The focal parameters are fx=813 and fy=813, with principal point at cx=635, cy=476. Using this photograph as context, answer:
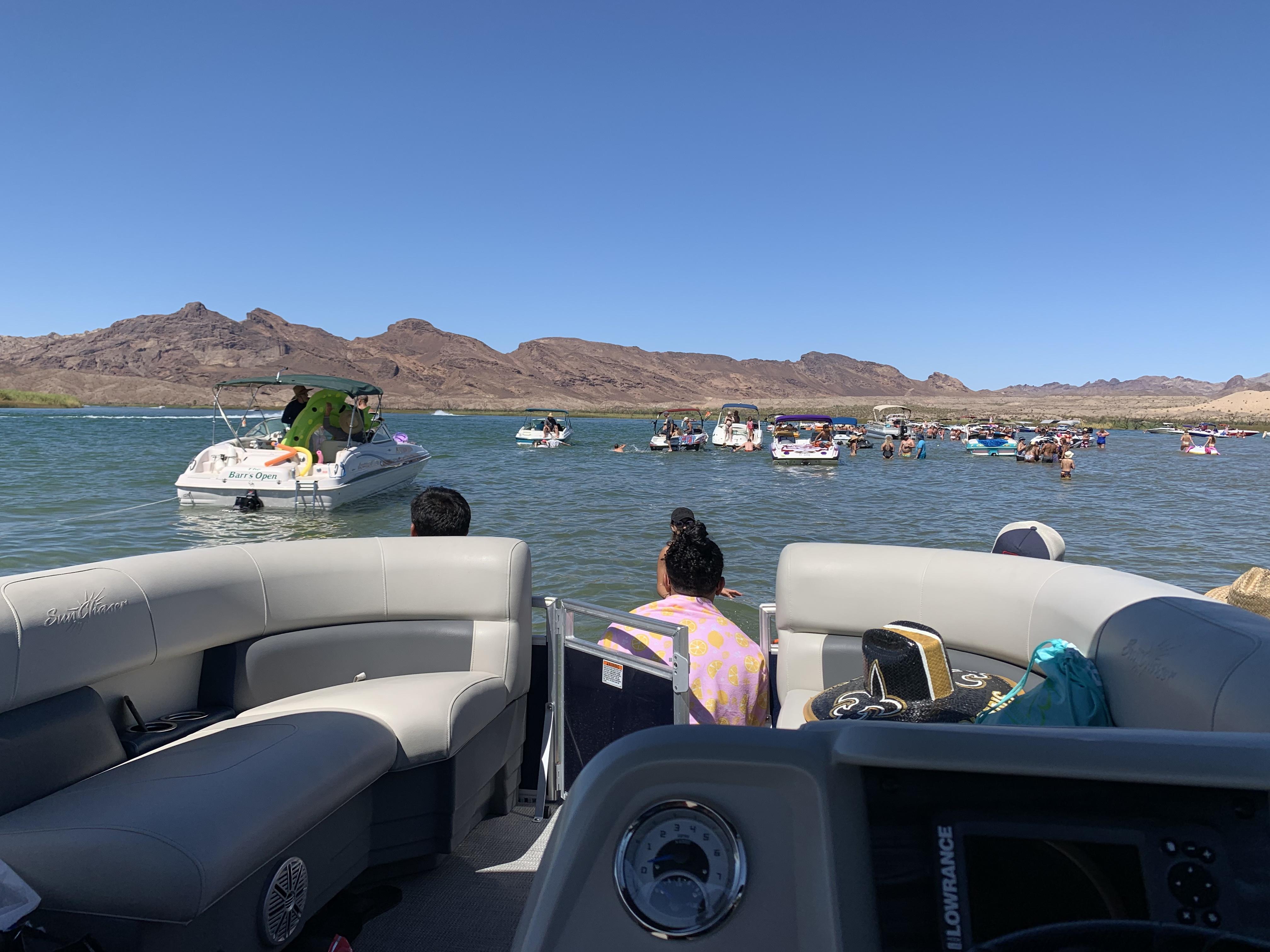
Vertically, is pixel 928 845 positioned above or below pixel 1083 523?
above

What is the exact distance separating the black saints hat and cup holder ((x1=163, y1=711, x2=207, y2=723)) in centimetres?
224

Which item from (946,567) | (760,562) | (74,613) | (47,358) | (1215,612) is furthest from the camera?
(47,358)

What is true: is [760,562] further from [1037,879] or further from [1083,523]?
[1037,879]

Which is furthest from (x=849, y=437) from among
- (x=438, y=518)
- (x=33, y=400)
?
(x=33, y=400)

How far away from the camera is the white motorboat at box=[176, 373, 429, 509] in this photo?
Result: 596 inches

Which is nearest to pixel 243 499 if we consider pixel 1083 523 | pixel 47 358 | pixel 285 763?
pixel 285 763

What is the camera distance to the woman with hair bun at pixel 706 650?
2.97 metres

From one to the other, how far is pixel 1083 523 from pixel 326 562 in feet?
60.6

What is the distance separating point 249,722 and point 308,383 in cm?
1362

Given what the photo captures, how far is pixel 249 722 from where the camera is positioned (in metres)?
2.82

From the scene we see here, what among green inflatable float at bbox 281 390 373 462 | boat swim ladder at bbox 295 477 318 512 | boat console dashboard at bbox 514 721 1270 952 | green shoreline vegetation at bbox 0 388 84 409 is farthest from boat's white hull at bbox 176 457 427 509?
green shoreline vegetation at bbox 0 388 84 409

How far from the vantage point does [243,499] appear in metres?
15.2

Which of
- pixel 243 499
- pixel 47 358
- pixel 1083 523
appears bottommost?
pixel 1083 523

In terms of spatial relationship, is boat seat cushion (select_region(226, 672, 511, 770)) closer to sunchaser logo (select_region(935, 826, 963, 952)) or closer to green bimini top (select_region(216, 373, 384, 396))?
sunchaser logo (select_region(935, 826, 963, 952))
